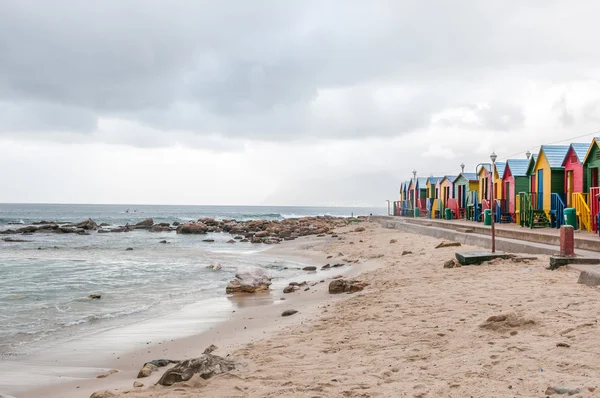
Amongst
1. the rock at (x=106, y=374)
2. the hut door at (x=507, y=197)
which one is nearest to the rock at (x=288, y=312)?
the rock at (x=106, y=374)

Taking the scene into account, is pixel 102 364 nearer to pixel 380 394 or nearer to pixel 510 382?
pixel 380 394

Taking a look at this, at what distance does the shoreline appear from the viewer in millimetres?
5891

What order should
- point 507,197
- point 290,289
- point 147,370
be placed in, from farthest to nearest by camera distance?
point 507,197, point 290,289, point 147,370

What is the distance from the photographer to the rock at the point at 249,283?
41.5 ft

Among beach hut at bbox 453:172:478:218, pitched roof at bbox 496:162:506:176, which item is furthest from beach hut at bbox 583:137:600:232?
beach hut at bbox 453:172:478:218

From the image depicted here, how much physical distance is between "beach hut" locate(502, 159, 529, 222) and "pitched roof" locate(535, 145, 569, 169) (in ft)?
9.77

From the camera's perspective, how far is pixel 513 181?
25250 mm

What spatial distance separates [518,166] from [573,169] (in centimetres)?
619

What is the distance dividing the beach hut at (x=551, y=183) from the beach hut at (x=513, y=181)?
2.29 meters

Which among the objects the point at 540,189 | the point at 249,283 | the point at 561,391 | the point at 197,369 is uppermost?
the point at 540,189

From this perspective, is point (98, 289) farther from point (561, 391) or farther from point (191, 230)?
point (191, 230)

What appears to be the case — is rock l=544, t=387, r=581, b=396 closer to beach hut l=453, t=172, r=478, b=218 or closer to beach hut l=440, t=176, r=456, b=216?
beach hut l=453, t=172, r=478, b=218

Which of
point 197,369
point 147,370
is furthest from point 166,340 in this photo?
point 197,369

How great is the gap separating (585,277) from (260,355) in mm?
5502
